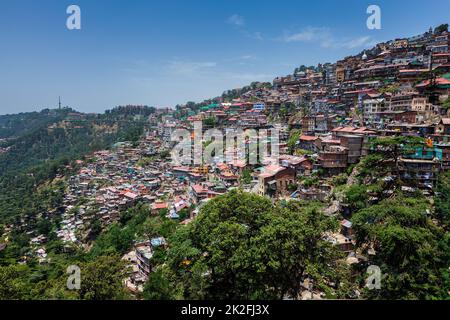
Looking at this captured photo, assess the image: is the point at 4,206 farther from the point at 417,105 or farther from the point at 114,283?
the point at 417,105

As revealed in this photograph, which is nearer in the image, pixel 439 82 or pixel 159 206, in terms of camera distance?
pixel 439 82

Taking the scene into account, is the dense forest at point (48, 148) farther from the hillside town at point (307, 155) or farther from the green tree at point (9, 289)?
the green tree at point (9, 289)

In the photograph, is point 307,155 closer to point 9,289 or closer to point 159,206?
point 159,206

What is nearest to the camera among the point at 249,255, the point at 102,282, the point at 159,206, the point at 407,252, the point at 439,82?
the point at 249,255

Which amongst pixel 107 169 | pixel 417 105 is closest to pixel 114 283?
pixel 417 105

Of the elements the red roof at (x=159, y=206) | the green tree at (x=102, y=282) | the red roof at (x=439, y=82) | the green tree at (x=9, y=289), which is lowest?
the red roof at (x=159, y=206)

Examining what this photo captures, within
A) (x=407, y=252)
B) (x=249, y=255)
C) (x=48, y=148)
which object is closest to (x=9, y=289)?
(x=249, y=255)

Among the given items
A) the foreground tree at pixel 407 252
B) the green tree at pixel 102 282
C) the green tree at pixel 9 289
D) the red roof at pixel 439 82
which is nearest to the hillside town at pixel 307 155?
the red roof at pixel 439 82

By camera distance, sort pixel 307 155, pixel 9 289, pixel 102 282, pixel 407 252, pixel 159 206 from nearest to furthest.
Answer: pixel 102 282
pixel 407 252
pixel 9 289
pixel 307 155
pixel 159 206

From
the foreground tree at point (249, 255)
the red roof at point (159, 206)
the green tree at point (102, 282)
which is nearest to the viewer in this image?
the foreground tree at point (249, 255)

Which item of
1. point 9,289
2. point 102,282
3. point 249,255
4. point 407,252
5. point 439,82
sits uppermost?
point 439,82

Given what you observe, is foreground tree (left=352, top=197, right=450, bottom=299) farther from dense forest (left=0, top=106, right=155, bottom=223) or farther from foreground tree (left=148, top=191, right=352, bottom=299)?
dense forest (left=0, top=106, right=155, bottom=223)

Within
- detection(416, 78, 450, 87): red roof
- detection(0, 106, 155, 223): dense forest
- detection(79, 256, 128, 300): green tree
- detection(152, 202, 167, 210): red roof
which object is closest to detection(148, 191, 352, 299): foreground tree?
detection(79, 256, 128, 300): green tree
